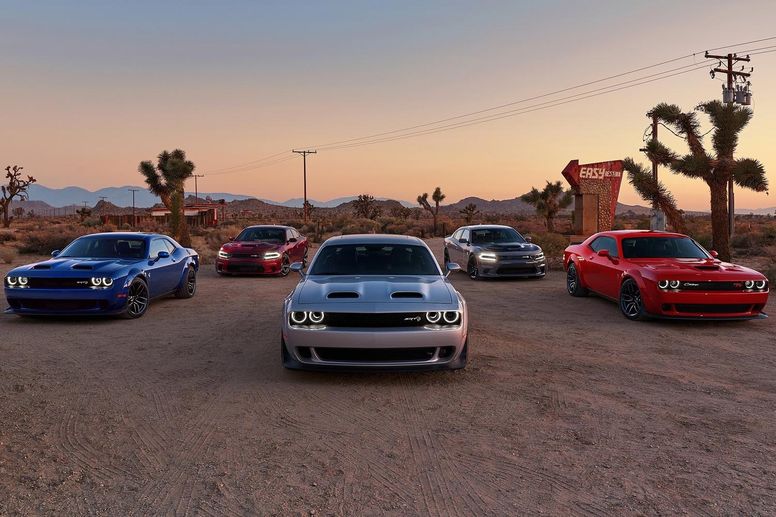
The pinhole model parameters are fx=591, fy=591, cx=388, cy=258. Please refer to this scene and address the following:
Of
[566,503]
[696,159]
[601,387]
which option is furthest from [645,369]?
[696,159]

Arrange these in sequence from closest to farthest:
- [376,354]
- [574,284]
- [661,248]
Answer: [376,354] < [661,248] < [574,284]

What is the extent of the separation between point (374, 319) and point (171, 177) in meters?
33.5

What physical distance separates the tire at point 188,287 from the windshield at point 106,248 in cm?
145

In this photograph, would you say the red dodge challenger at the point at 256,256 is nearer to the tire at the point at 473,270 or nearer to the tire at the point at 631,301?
the tire at the point at 473,270

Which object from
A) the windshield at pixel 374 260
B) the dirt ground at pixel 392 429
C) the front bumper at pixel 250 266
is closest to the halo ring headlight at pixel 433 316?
the dirt ground at pixel 392 429

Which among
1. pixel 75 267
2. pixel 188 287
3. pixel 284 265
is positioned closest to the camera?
pixel 75 267

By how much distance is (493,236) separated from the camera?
16500 millimetres

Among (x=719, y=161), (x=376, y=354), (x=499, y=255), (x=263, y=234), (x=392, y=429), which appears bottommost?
(x=392, y=429)

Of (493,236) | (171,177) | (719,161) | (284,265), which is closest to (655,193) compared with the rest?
(719,161)

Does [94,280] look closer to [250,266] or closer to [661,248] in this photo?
[250,266]

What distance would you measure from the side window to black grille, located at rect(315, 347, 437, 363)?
6.28 m

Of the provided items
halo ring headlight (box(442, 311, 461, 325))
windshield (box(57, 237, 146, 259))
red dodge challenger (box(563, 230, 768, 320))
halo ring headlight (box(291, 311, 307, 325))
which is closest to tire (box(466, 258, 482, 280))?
red dodge challenger (box(563, 230, 768, 320))

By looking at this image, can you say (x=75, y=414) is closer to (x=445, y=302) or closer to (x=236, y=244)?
(x=445, y=302)

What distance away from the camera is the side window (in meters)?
10.7
